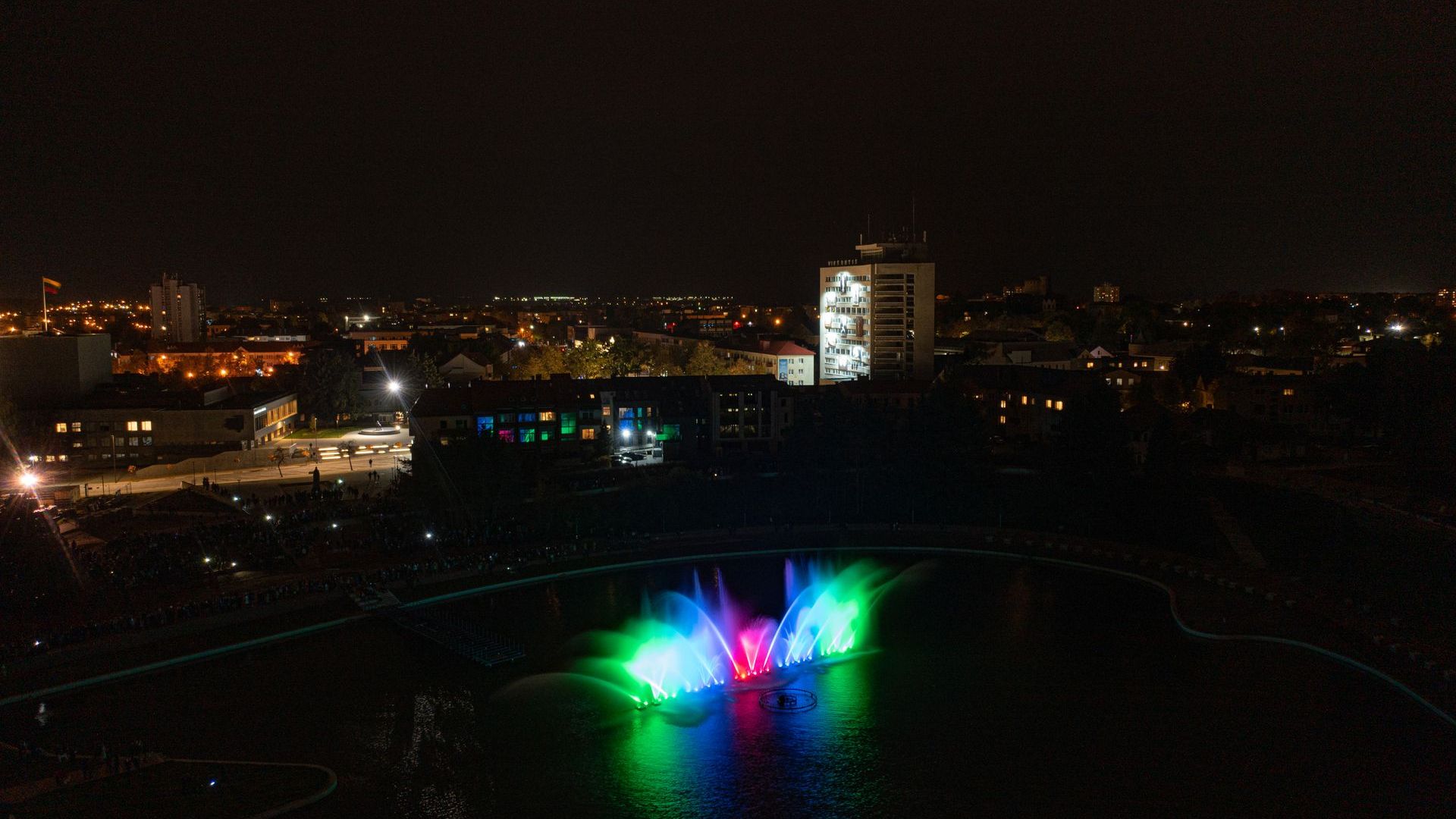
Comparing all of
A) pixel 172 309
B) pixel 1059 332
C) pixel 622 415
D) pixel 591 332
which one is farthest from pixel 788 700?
pixel 172 309

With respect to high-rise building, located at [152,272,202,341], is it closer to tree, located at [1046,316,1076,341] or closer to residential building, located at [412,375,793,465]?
residential building, located at [412,375,793,465]

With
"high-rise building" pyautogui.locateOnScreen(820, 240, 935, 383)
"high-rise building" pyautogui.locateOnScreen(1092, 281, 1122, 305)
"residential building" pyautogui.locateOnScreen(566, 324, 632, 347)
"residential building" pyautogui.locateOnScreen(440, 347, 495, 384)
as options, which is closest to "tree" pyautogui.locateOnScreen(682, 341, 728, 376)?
"high-rise building" pyautogui.locateOnScreen(820, 240, 935, 383)

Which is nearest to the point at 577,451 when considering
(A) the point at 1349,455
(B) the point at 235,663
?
(B) the point at 235,663

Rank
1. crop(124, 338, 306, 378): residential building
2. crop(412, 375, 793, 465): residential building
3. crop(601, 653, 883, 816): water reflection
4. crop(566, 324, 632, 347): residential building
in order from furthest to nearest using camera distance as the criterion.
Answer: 1. crop(566, 324, 632, 347): residential building
2. crop(124, 338, 306, 378): residential building
3. crop(412, 375, 793, 465): residential building
4. crop(601, 653, 883, 816): water reflection

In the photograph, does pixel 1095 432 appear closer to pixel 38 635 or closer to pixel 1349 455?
pixel 1349 455

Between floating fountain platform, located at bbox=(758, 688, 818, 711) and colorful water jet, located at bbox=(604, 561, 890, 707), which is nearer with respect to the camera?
→ floating fountain platform, located at bbox=(758, 688, 818, 711)

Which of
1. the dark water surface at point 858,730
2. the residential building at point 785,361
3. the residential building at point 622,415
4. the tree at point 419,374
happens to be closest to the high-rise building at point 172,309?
the tree at point 419,374

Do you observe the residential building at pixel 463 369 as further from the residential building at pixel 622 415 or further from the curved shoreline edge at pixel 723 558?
the curved shoreline edge at pixel 723 558
